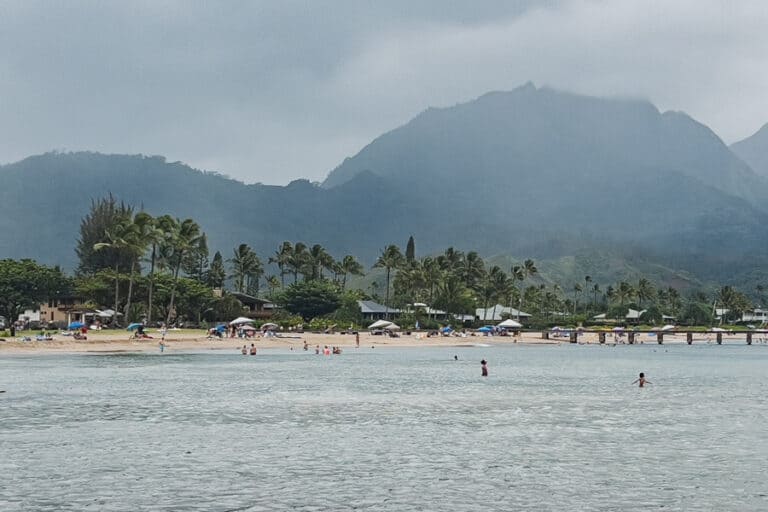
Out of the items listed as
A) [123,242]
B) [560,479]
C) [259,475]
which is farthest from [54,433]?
[123,242]

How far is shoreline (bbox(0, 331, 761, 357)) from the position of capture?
93.0m

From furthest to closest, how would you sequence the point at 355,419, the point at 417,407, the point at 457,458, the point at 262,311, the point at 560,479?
the point at 262,311 < the point at 417,407 < the point at 355,419 < the point at 457,458 < the point at 560,479

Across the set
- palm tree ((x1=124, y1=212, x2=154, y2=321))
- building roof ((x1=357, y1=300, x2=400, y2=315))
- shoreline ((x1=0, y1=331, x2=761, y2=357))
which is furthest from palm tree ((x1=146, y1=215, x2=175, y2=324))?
building roof ((x1=357, y1=300, x2=400, y2=315))

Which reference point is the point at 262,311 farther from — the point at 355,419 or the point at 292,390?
the point at 355,419

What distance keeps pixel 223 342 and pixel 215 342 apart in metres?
1.37

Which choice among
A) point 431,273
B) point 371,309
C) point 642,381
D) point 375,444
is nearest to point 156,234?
point 371,309

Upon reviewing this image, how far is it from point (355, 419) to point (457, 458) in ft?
38.6

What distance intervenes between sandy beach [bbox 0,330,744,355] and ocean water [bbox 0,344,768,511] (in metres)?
31.0

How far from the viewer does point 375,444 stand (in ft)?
108

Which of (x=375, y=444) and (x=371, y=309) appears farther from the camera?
(x=371, y=309)

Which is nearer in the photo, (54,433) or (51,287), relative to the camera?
(54,433)

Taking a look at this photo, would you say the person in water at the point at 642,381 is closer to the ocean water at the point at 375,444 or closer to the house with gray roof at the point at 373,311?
the ocean water at the point at 375,444

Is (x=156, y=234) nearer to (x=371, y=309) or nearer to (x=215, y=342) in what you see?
(x=215, y=342)

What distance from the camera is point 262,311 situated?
582 ft
